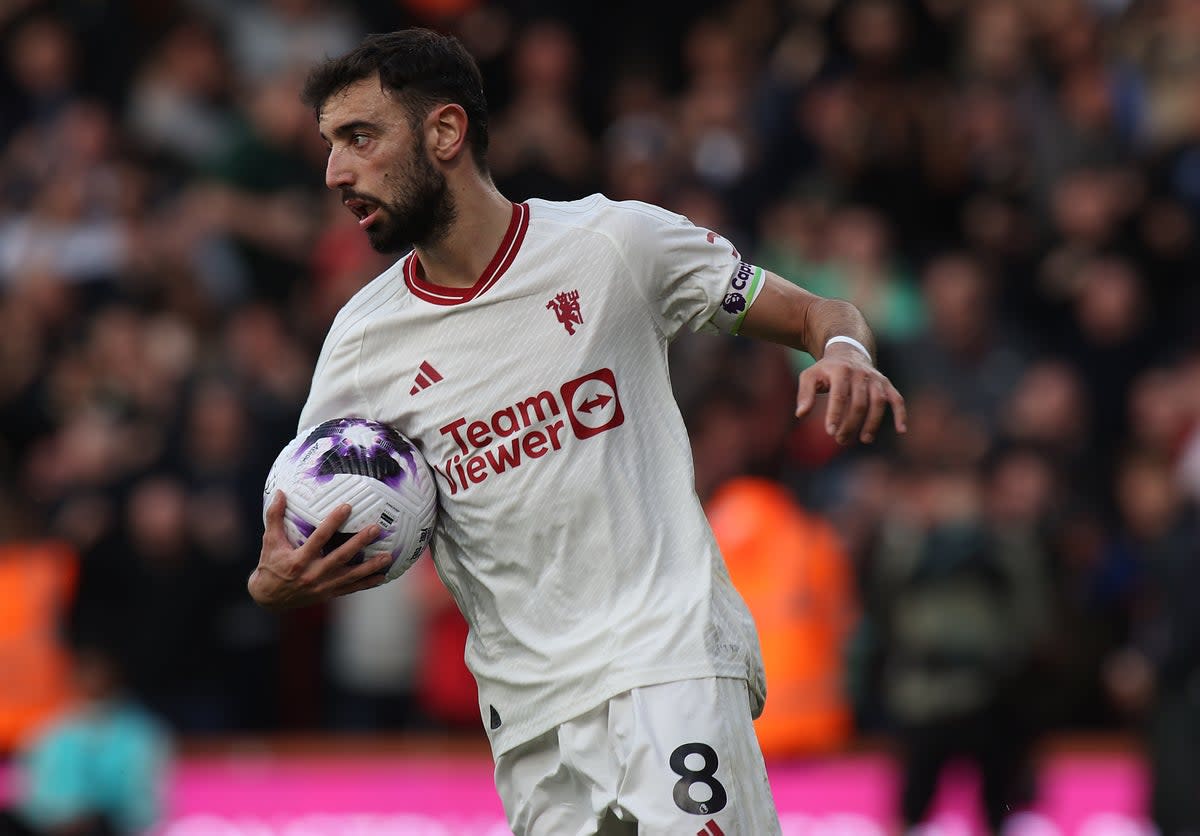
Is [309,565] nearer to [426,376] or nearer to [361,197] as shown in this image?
[426,376]

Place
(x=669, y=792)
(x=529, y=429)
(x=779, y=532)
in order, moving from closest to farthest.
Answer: (x=669, y=792), (x=529, y=429), (x=779, y=532)

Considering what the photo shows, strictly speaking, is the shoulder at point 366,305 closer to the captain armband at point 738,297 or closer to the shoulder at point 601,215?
the shoulder at point 601,215

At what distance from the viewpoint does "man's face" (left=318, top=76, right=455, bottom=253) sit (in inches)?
205

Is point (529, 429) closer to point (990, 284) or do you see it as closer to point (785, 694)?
point (785, 694)

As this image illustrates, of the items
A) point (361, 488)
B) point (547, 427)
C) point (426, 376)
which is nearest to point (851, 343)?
point (547, 427)

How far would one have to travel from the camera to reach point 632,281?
17.3 ft

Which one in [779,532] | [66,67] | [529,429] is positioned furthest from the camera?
[66,67]

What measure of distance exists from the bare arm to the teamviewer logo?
0.44 m

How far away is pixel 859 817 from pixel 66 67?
827 centimetres

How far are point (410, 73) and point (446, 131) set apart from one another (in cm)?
18

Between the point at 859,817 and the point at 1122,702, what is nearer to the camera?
the point at 859,817

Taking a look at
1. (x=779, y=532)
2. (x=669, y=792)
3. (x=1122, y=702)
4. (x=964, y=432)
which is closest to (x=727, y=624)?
(x=669, y=792)

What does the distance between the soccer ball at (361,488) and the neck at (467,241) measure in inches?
17.9

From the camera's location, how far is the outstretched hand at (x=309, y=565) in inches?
201
